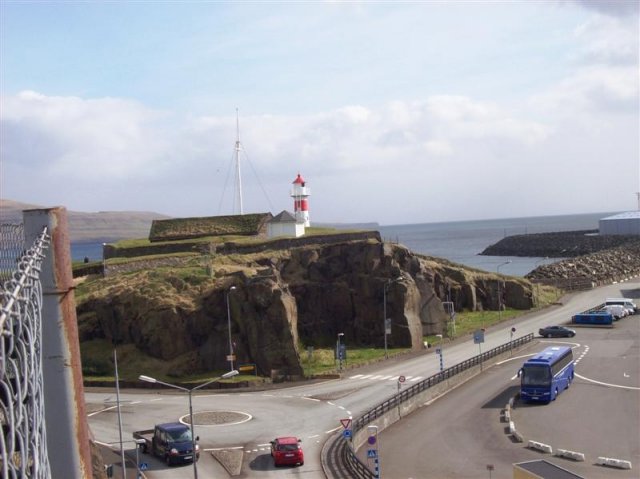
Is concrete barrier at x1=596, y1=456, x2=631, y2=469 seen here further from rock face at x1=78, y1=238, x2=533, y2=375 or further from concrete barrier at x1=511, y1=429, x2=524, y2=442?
rock face at x1=78, y1=238, x2=533, y2=375

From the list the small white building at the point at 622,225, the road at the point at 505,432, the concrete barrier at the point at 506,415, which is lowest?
the road at the point at 505,432

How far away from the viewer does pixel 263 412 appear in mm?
34250

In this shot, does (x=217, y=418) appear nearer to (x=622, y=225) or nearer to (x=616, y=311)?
(x=616, y=311)

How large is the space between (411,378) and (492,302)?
32.9m

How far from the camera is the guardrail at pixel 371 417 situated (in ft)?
81.1

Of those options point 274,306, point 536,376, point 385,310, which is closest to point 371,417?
point 536,376

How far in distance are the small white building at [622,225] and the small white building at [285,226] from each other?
356 feet

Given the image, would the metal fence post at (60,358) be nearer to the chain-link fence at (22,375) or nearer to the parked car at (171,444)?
the chain-link fence at (22,375)

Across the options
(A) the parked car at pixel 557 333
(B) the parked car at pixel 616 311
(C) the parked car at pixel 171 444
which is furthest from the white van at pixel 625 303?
(C) the parked car at pixel 171 444

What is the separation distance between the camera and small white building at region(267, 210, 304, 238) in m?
69.6

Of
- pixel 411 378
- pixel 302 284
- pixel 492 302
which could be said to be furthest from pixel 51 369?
pixel 492 302

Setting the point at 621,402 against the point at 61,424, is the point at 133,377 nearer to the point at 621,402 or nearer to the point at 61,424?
the point at 621,402

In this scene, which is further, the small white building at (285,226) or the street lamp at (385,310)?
the small white building at (285,226)

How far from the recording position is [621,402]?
34750mm
